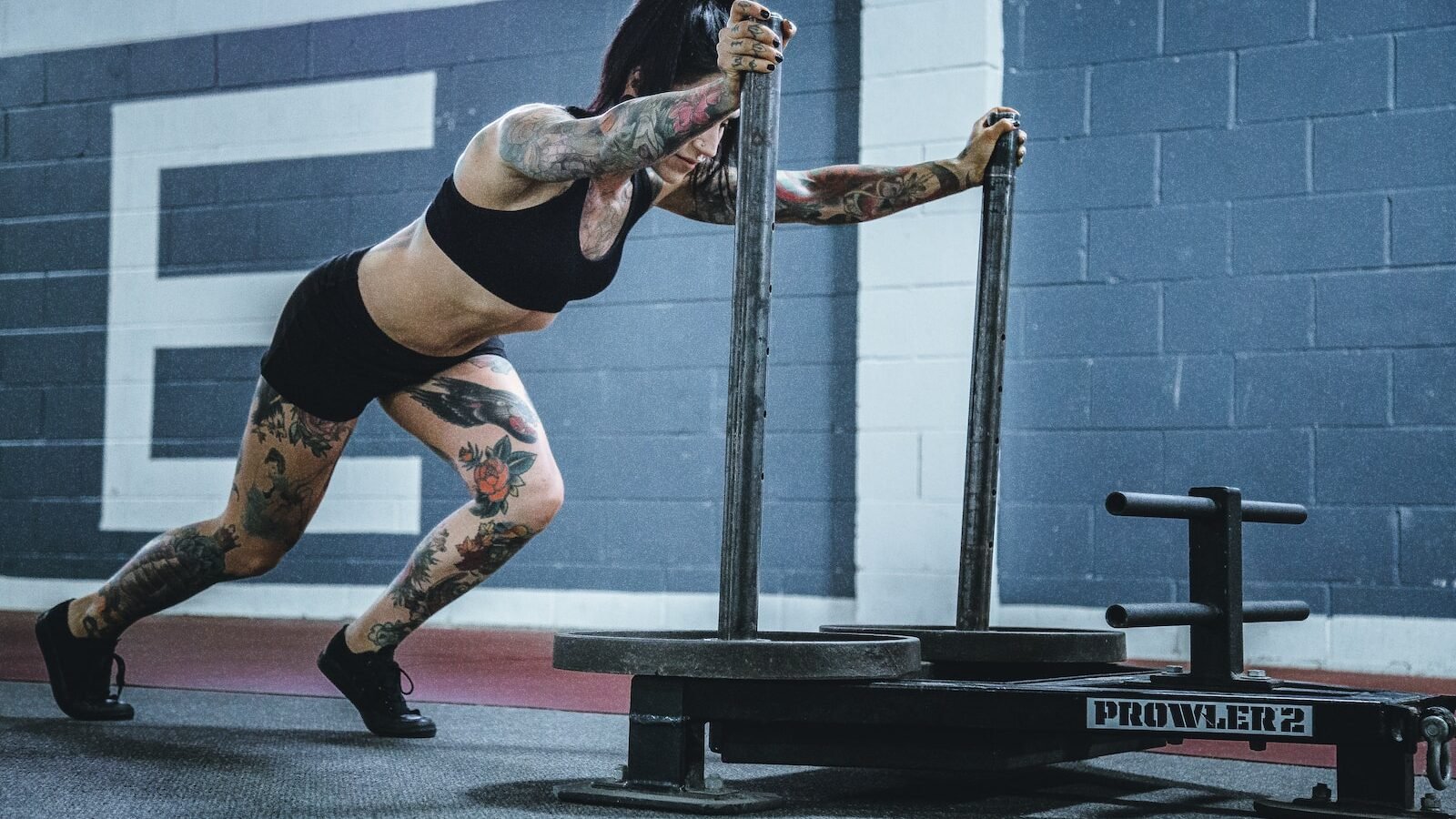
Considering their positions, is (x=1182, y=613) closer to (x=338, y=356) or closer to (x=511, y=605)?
(x=338, y=356)

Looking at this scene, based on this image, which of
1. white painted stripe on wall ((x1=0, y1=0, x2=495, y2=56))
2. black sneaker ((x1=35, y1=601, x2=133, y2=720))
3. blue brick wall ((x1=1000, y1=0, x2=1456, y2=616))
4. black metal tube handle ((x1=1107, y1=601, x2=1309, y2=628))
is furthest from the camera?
white painted stripe on wall ((x1=0, y1=0, x2=495, y2=56))

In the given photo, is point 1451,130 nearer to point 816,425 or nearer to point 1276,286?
point 1276,286

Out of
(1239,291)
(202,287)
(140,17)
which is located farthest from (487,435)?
(140,17)

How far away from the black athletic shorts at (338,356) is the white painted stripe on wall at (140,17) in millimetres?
2718

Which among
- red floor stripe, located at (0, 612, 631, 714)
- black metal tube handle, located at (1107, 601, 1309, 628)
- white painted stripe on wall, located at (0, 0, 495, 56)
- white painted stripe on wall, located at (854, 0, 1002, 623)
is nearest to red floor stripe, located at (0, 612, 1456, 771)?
red floor stripe, located at (0, 612, 631, 714)

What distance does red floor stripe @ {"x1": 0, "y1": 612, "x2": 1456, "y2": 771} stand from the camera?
2.94 m

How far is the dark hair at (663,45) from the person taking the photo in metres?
2.09

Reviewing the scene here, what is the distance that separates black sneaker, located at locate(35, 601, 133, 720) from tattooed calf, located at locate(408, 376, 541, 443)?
773 millimetres

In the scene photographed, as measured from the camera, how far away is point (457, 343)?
91.7 inches

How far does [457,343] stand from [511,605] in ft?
7.83

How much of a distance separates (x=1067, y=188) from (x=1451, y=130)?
0.92m

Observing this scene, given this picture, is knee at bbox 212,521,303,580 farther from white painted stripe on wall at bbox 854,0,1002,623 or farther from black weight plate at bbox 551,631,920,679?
white painted stripe on wall at bbox 854,0,1002,623

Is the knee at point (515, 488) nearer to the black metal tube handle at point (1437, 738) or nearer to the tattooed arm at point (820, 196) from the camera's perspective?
the tattooed arm at point (820, 196)

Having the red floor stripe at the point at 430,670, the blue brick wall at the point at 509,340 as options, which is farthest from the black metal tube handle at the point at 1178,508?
the blue brick wall at the point at 509,340
